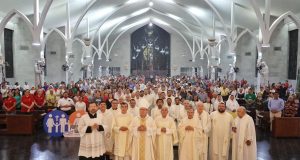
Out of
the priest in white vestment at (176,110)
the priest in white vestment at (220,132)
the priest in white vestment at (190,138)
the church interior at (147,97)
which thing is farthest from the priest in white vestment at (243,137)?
the priest in white vestment at (176,110)

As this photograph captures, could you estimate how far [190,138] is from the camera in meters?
7.48

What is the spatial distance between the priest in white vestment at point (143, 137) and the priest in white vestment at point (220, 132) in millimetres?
1622

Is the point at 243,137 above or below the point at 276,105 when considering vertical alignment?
below

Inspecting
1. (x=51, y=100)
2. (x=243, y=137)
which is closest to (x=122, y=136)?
(x=243, y=137)

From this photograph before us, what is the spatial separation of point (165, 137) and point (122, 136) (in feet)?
3.29

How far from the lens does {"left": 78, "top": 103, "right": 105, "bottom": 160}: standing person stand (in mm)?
6875

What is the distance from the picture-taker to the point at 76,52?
31.5 meters

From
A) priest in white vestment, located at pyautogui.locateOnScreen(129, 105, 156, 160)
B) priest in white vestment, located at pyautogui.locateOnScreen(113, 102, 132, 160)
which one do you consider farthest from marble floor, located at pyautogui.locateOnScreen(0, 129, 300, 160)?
priest in white vestment, located at pyautogui.locateOnScreen(129, 105, 156, 160)

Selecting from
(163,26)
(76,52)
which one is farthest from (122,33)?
(76,52)

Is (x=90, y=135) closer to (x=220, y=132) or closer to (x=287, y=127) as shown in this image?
(x=220, y=132)

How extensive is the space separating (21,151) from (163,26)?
36916mm

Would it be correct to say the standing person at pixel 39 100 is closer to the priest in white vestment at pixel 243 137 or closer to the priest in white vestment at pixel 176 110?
the priest in white vestment at pixel 176 110

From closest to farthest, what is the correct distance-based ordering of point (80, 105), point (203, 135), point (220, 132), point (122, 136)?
point (122, 136) → point (203, 135) → point (220, 132) → point (80, 105)

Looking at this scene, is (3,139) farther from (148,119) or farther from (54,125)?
(148,119)
